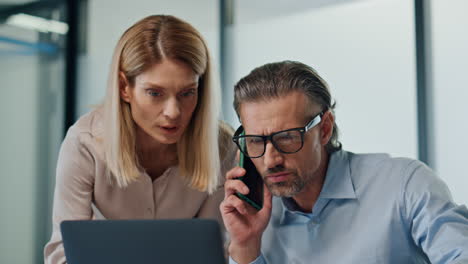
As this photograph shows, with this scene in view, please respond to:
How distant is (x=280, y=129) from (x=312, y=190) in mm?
233

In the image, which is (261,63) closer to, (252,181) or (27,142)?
(27,142)

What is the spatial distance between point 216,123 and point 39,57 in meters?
3.27

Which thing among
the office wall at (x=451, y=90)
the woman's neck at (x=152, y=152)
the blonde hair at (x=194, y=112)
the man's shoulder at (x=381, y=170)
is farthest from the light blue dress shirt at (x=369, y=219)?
the office wall at (x=451, y=90)

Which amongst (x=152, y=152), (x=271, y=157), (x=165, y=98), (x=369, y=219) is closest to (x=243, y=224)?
(x=271, y=157)

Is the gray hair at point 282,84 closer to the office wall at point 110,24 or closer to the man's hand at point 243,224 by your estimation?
the man's hand at point 243,224

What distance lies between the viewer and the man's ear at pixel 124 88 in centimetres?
170

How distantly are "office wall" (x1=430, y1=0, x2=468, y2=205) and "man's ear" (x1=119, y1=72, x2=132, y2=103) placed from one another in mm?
2157

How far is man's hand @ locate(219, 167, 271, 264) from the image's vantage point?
4.62 ft

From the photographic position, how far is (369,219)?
1361 millimetres

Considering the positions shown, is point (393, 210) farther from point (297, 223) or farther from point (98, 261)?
point (98, 261)

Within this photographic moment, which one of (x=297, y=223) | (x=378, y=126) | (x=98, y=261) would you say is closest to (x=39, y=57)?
(x=378, y=126)

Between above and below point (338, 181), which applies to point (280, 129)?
above

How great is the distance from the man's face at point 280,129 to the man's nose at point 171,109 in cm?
27

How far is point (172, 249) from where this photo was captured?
0.83 m
